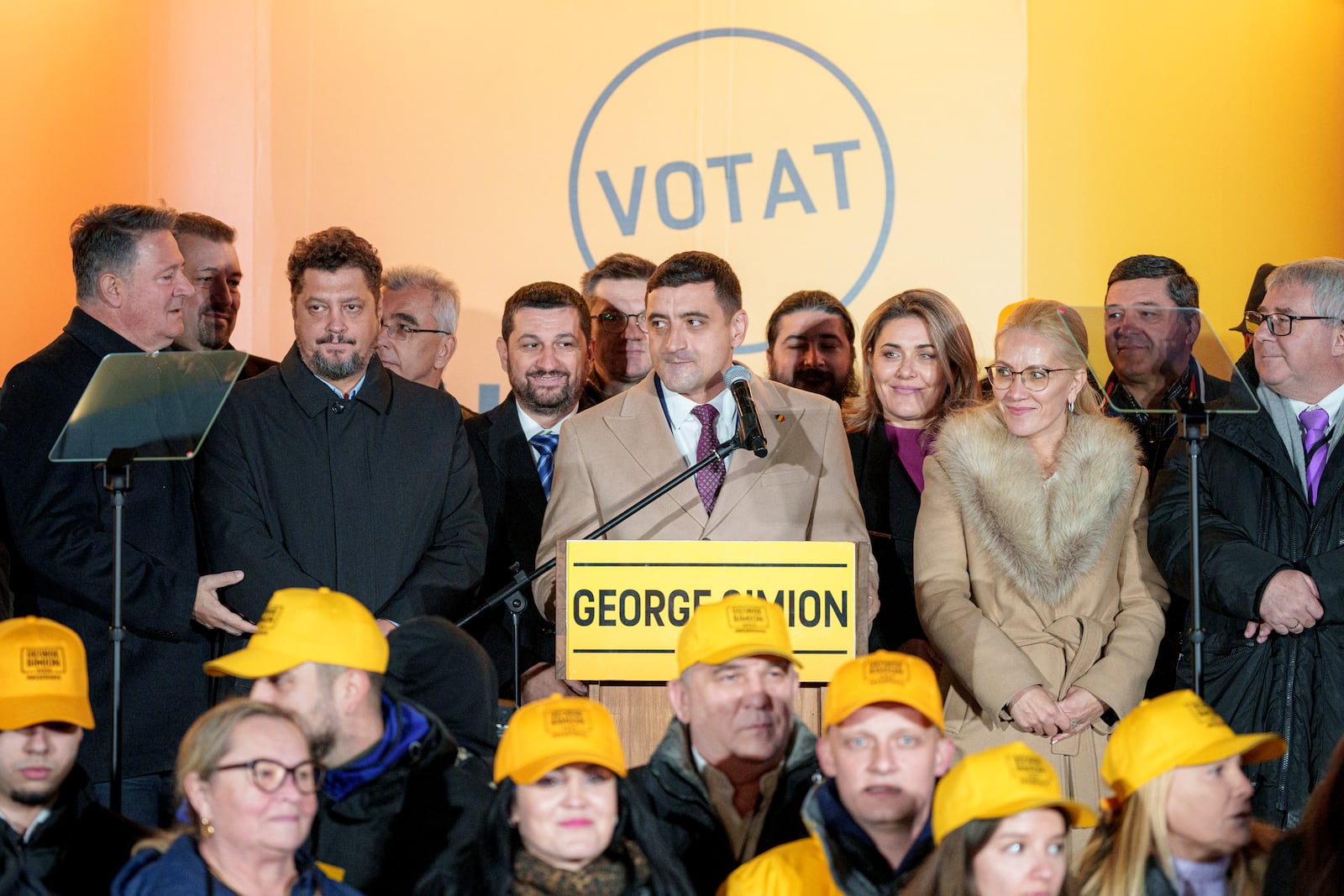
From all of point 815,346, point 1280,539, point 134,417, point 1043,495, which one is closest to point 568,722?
point 134,417

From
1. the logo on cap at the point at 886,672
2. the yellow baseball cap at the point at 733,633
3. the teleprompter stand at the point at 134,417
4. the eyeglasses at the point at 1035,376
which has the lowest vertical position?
the logo on cap at the point at 886,672

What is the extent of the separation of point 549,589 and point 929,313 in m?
1.72

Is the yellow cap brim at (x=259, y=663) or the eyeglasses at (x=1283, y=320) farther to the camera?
the eyeglasses at (x=1283, y=320)

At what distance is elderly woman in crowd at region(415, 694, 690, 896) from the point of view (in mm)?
2787

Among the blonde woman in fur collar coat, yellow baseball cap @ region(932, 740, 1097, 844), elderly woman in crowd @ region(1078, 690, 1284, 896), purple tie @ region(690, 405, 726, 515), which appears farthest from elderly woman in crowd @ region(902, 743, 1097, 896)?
purple tie @ region(690, 405, 726, 515)

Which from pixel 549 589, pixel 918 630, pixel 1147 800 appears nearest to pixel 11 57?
pixel 549 589

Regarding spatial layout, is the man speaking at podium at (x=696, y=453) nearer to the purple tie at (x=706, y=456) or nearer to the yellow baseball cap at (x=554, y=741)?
the purple tie at (x=706, y=456)

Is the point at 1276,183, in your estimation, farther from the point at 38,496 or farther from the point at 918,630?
the point at 38,496

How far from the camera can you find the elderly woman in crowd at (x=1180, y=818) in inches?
115

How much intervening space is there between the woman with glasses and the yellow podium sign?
0.92 m

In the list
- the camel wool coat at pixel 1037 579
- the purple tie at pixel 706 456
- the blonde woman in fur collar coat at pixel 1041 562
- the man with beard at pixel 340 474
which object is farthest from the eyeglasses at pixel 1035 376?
the man with beard at pixel 340 474

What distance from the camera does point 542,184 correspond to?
23.9ft

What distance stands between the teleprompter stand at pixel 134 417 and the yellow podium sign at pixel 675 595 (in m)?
1.04

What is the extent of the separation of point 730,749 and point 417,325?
3.11 meters
